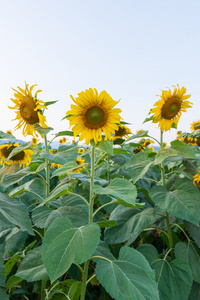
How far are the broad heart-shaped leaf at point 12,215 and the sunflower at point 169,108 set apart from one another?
1157 millimetres

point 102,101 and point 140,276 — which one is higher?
point 102,101

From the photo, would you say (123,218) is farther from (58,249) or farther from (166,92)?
(166,92)

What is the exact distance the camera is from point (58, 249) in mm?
1146

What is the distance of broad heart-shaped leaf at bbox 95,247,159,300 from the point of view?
1.10m

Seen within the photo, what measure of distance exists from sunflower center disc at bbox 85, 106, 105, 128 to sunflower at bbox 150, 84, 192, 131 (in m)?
0.51

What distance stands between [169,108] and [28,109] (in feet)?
3.27

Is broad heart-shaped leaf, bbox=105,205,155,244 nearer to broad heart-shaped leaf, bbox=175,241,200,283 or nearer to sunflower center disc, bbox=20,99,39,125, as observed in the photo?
broad heart-shaped leaf, bbox=175,241,200,283

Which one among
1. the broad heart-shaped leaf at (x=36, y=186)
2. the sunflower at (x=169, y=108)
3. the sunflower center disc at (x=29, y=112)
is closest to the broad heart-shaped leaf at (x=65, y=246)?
the broad heart-shaped leaf at (x=36, y=186)

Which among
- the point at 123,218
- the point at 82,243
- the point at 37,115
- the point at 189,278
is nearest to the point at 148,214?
the point at 123,218

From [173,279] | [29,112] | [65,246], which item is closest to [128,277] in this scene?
[65,246]

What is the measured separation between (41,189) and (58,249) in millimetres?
866

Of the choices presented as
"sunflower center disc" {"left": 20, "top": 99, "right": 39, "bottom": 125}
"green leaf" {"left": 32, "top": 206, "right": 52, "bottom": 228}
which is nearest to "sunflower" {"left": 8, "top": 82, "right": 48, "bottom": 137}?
"sunflower center disc" {"left": 20, "top": 99, "right": 39, "bottom": 125}

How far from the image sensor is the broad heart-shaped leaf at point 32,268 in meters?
1.33

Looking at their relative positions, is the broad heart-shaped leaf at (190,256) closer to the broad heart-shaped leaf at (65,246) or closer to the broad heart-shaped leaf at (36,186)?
the broad heart-shaped leaf at (65,246)
